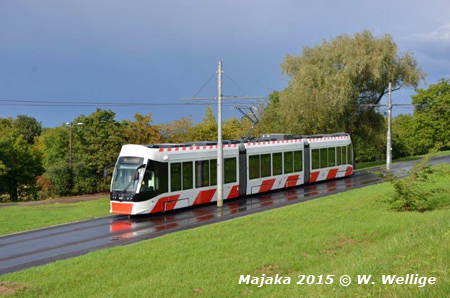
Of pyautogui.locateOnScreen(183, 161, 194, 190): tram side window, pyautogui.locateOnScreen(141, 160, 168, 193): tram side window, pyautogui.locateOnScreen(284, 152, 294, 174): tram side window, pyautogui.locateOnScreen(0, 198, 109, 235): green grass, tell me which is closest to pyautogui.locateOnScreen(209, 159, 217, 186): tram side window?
pyautogui.locateOnScreen(183, 161, 194, 190): tram side window

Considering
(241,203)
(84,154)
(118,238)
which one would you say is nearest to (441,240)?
(118,238)

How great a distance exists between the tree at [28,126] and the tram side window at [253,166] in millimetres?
95939

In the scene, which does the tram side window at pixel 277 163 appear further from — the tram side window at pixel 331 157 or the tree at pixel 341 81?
the tree at pixel 341 81

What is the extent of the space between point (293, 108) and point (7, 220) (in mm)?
29356

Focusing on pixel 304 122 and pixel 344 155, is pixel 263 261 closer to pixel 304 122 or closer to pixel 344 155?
pixel 344 155

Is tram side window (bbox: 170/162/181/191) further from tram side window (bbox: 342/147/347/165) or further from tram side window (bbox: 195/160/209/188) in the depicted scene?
tram side window (bbox: 342/147/347/165)

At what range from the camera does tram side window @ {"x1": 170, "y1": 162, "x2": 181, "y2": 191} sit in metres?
24.0

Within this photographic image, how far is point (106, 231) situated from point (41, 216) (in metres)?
6.64

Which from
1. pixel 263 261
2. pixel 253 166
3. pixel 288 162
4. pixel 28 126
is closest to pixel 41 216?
pixel 253 166

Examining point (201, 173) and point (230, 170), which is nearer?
point (201, 173)

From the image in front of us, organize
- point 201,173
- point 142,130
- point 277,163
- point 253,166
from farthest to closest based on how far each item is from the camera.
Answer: point 142,130, point 277,163, point 253,166, point 201,173

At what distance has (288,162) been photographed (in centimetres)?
3238

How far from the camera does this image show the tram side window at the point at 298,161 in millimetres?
33000

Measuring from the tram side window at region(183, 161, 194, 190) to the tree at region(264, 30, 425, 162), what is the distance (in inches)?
963
